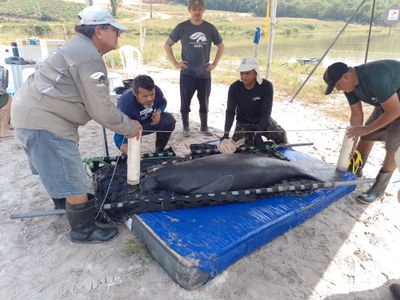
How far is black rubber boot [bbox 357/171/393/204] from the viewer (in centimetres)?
337

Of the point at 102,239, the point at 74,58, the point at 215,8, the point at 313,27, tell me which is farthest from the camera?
the point at 215,8

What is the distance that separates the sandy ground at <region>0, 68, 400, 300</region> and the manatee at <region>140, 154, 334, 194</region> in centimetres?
49

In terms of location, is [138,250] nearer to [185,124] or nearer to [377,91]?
[377,91]

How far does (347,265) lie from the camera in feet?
8.28

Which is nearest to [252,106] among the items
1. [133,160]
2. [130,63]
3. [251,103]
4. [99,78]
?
[251,103]

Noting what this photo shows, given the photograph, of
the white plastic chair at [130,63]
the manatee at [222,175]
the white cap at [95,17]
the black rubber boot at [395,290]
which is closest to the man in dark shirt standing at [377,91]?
the manatee at [222,175]

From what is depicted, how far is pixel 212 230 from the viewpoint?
243cm

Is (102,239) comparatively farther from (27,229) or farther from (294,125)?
(294,125)

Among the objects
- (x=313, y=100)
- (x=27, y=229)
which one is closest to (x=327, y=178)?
(x=27, y=229)

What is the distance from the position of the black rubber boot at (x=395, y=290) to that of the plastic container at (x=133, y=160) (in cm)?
215

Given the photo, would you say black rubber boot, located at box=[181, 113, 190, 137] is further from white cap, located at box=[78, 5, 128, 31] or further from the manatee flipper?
white cap, located at box=[78, 5, 128, 31]

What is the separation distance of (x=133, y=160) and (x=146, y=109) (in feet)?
4.00

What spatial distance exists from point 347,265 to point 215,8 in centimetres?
4402

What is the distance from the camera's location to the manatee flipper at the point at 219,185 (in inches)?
114
